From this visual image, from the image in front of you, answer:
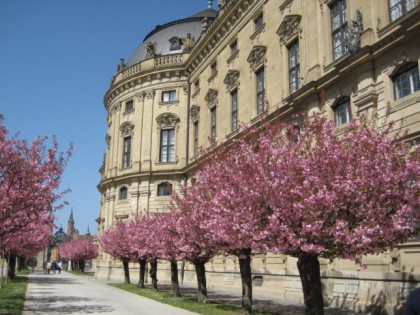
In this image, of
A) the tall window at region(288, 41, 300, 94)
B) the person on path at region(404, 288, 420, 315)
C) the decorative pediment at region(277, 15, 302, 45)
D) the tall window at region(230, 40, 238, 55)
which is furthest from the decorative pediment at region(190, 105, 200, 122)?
the person on path at region(404, 288, 420, 315)

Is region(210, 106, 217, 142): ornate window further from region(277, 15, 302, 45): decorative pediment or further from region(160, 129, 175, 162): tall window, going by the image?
region(277, 15, 302, 45): decorative pediment

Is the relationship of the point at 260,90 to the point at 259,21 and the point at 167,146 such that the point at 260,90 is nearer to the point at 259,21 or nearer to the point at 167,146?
the point at 259,21

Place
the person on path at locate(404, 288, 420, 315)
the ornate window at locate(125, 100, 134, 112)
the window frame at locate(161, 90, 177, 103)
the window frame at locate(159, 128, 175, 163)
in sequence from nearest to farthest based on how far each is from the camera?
the person on path at locate(404, 288, 420, 315), the window frame at locate(159, 128, 175, 163), the window frame at locate(161, 90, 177, 103), the ornate window at locate(125, 100, 134, 112)

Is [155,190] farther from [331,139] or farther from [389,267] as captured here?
[331,139]

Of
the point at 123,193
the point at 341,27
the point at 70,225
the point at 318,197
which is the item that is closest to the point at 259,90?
the point at 341,27

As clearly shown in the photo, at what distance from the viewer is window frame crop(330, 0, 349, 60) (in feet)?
67.8

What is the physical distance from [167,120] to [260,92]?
52.9ft

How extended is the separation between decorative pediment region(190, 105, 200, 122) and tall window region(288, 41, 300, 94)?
15.2m

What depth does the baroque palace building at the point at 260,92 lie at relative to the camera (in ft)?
54.6

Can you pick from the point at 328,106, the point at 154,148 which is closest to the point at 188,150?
the point at 154,148

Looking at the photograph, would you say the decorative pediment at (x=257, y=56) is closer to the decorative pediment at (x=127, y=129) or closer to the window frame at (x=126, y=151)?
the decorative pediment at (x=127, y=129)

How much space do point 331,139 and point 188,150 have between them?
29430 millimetres

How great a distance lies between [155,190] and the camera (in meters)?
42.4

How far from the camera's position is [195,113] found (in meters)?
40.1
